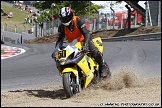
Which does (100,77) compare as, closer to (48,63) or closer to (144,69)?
(144,69)

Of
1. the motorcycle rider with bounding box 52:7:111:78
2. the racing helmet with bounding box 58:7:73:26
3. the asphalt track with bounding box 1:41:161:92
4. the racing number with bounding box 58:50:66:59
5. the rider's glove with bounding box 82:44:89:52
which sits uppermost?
the racing helmet with bounding box 58:7:73:26

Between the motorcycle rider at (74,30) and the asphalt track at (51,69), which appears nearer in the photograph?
the motorcycle rider at (74,30)

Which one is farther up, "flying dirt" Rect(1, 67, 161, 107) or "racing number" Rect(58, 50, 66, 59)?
"racing number" Rect(58, 50, 66, 59)

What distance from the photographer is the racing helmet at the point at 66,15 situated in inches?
286

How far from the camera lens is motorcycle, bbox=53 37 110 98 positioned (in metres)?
7.12

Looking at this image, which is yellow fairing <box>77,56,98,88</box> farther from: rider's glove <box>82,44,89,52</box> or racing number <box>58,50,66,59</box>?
racing number <box>58,50,66,59</box>

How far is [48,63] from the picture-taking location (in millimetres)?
14172

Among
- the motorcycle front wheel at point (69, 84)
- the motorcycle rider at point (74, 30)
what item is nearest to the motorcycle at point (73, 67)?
the motorcycle front wheel at point (69, 84)

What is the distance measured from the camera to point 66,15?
7.27 metres

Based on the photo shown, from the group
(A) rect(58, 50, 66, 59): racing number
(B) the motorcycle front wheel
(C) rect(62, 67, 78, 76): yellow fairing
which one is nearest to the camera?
(B) the motorcycle front wheel

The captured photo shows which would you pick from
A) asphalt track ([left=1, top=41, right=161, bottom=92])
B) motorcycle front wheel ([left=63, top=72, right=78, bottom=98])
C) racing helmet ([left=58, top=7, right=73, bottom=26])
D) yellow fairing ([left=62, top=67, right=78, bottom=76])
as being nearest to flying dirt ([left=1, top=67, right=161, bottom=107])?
motorcycle front wheel ([left=63, top=72, right=78, bottom=98])

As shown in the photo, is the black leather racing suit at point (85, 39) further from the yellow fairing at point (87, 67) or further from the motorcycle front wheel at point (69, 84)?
the motorcycle front wheel at point (69, 84)

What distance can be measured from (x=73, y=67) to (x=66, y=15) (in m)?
0.96

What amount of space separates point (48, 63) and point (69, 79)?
7.16 m
